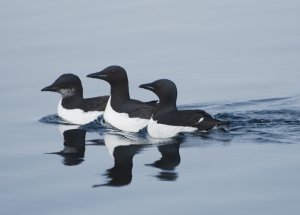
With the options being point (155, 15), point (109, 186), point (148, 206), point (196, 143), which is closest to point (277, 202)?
point (148, 206)

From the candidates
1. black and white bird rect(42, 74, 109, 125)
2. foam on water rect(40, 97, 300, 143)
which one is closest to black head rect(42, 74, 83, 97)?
black and white bird rect(42, 74, 109, 125)

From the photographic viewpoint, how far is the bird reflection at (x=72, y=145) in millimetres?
11719

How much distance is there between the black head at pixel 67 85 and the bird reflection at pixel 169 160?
10.6 ft

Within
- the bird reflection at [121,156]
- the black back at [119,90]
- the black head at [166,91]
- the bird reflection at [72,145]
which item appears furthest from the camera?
the black back at [119,90]

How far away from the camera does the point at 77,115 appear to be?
15.1m

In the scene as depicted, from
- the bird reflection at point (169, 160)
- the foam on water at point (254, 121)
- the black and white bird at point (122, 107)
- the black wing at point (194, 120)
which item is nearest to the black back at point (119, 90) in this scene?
the black and white bird at point (122, 107)

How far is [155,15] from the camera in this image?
22156 mm

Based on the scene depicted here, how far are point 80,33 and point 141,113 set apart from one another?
641 centimetres

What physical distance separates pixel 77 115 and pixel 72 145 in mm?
2348

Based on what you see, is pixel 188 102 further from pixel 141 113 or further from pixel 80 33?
pixel 80 33

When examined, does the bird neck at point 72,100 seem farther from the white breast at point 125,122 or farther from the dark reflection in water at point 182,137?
the white breast at point 125,122

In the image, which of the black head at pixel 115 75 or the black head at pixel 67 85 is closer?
the black head at pixel 115 75

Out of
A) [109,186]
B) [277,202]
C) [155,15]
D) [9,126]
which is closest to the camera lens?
[277,202]

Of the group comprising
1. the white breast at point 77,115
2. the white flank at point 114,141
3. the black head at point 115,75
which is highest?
the black head at point 115,75
